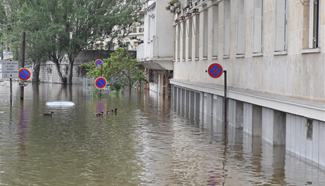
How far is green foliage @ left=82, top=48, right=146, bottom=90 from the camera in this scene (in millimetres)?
60500

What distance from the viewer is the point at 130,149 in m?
19.0

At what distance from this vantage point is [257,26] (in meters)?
23.7

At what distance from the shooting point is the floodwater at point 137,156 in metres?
14.2

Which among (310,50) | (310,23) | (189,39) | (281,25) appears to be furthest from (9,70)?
(310,50)

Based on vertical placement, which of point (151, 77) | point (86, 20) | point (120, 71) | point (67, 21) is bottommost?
point (151, 77)

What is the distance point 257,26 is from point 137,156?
25.9 ft

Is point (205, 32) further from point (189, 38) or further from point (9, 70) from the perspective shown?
point (9, 70)

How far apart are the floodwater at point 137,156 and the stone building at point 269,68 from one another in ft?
1.98

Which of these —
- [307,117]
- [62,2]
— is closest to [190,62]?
[307,117]

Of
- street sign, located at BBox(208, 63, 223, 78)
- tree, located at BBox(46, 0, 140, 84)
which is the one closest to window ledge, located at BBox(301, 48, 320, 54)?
street sign, located at BBox(208, 63, 223, 78)

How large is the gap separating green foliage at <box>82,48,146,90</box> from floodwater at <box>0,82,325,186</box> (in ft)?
107

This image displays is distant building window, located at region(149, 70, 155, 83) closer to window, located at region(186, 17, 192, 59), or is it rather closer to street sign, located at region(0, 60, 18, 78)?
window, located at region(186, 17, 192, 59)

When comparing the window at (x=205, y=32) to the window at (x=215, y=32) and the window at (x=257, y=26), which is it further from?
the window at (x=257, y=26)

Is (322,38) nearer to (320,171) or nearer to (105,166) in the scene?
(320,171)
